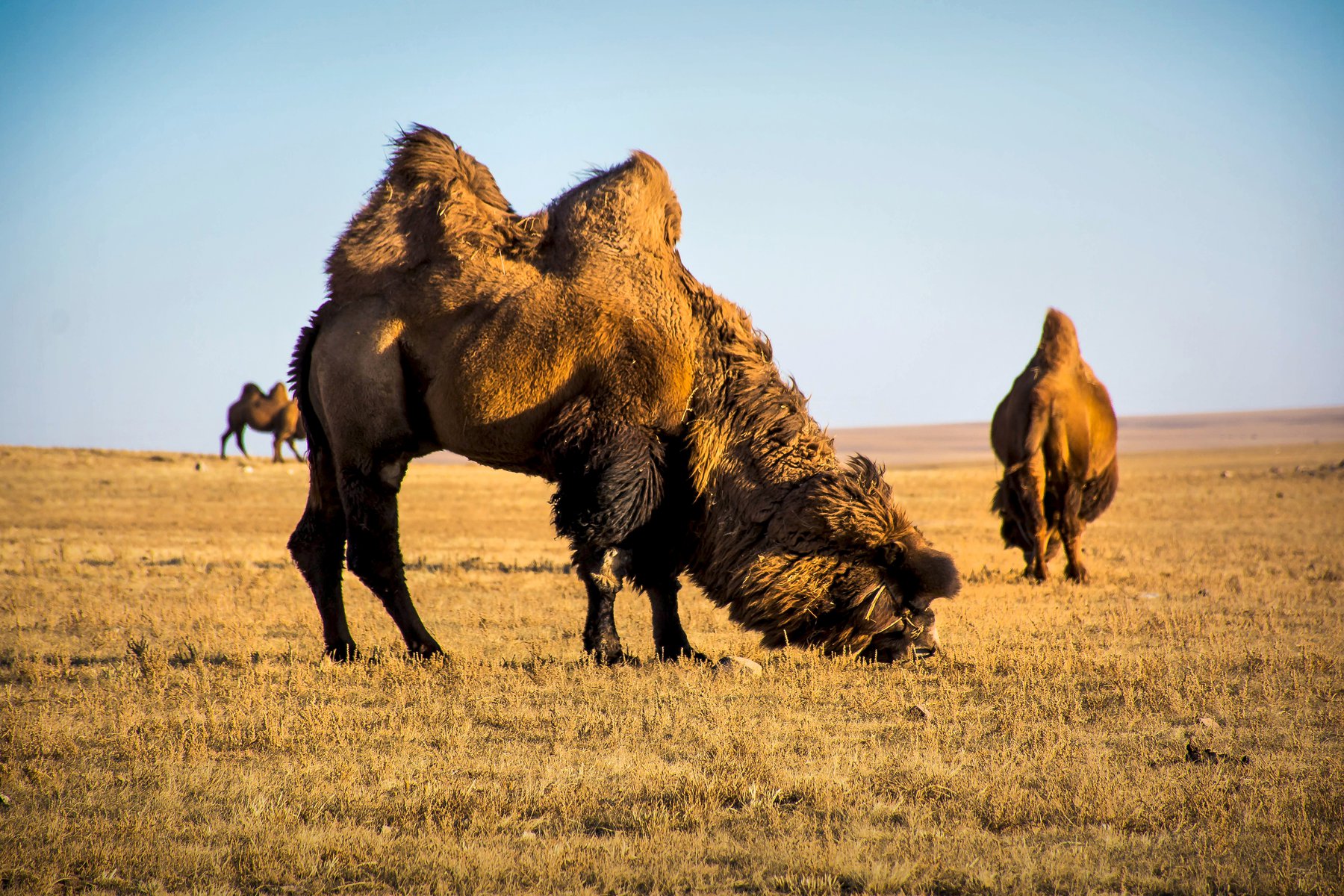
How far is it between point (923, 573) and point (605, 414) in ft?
6.67

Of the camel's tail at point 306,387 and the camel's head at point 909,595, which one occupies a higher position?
the camel's tail at point 306,387

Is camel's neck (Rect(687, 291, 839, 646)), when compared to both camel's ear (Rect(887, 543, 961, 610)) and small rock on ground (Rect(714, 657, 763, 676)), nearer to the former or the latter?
small rock on ground (Rect(714, 657, 763, 676))

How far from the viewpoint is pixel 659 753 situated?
16.3 feet

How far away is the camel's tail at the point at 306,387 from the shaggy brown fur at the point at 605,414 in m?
0.12

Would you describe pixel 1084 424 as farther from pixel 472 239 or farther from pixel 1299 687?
pixel 472 239

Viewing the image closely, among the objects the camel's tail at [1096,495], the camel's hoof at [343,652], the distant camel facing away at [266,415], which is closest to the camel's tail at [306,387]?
the camel's hoof at [343,652]

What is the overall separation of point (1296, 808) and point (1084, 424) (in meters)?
9.11

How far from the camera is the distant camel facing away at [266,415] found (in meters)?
38.9

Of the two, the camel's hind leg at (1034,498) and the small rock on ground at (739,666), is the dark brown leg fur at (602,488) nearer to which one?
the small rock on ground at (739,666)

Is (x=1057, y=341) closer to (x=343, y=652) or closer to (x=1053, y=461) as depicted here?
(x=1053, y=461)

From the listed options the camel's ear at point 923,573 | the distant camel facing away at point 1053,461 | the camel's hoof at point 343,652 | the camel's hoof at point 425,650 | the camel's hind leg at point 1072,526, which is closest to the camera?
the camel's ear at point 923,573

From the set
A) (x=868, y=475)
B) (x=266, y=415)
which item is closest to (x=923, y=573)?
(x=868, y=475)

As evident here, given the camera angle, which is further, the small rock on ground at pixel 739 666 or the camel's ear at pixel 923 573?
the small rock on ground at pixel 739 666

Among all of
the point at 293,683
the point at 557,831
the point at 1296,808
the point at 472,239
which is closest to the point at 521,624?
the point at 293,683
